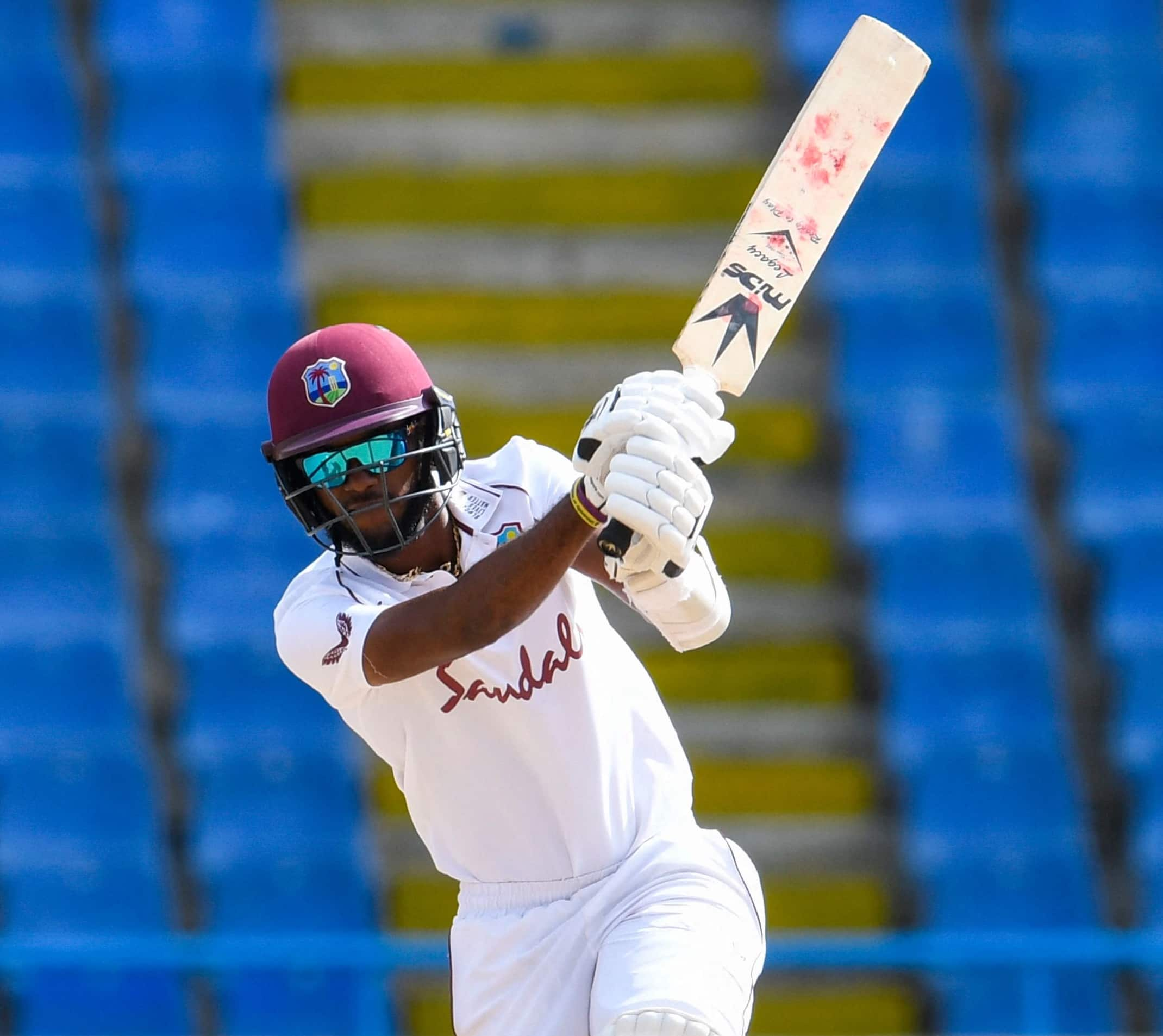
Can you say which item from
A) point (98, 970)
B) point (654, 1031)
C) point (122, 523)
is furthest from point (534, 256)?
point (654, 1031)

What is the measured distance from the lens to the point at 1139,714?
600cm

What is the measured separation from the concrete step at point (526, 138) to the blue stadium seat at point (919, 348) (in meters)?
0.77

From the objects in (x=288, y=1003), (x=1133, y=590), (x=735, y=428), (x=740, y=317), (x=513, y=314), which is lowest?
(x=288, y=1003)

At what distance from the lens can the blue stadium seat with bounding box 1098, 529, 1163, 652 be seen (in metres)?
6.12

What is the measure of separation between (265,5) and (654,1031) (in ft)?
18.1

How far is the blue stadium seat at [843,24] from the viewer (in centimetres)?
690

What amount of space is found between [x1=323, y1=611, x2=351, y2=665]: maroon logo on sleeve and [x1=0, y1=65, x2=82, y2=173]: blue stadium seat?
15.1 feet

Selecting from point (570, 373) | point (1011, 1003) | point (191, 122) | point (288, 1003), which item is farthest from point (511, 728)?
point (191, 122)

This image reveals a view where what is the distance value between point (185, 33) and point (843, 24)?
7.86ft

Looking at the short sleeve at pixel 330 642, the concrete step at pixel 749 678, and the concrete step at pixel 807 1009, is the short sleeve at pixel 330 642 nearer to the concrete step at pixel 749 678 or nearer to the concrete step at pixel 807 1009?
the concrete step at pixel 807 1009

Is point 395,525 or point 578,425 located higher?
point 578,425

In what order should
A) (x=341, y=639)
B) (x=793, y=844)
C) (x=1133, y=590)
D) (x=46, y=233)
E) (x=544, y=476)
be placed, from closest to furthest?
1. (x=341, y=639)
2. (x=544, y=476)
3. (x=793, y=844)
4. (x=1133, y=590)
5. (x=46, y=233)

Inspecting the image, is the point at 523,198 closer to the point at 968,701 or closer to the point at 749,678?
the point at 749,678

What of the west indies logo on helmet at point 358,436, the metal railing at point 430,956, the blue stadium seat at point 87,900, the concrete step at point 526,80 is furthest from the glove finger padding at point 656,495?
the concrete step at point 526,80
